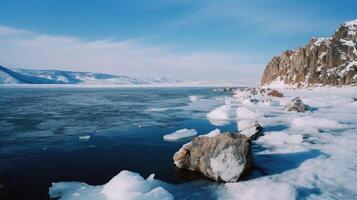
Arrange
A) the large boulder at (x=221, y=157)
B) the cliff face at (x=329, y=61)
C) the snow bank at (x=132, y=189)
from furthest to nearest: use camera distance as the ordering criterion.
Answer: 1. the cliff face at (x=329, y=61)
2. the large boulder at (x=221, y=157)
3. the snow bank at (x=132, y=189)

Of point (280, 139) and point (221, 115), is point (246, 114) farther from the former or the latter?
point (280, 139)

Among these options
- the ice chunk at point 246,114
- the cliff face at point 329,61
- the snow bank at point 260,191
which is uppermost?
the cliff face at point 329,61

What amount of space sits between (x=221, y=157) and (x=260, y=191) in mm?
2356

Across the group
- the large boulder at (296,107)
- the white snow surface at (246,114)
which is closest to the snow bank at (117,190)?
the white snow surface at (246,114)

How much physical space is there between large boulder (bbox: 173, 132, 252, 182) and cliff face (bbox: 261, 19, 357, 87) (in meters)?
77.8

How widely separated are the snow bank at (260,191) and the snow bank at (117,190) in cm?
207

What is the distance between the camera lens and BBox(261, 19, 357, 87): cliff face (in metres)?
86.2

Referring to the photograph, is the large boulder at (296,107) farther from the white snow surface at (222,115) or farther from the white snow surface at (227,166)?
the white snow surface at (227,166)

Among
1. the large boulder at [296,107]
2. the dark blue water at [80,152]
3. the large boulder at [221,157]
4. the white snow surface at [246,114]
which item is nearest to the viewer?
the large boulder at [221,157]

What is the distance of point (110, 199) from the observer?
34.5 ft

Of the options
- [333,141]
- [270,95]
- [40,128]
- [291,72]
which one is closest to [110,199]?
[333,141]

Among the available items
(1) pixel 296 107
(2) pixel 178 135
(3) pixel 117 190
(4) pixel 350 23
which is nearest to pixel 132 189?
(3) pixel 117 190

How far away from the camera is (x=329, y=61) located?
93.5 meters

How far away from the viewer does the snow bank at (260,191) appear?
1035 centimetres
